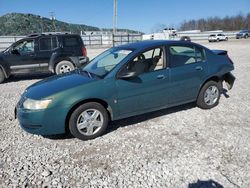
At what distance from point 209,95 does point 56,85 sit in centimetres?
338

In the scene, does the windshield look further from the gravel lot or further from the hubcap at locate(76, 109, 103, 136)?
the gravel lot

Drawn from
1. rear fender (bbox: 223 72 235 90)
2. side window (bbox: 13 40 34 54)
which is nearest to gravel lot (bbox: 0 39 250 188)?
rear fender (bbox: 223 72 235 90)

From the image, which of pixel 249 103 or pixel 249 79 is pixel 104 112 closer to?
pixel 249 103

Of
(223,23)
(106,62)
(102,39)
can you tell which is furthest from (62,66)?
(223,23)

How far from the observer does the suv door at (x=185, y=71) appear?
5.16m

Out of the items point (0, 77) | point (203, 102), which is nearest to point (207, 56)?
point (203, 102)

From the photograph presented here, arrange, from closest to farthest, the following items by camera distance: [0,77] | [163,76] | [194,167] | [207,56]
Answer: [194,167]
[163,76]
[207,56]
[0,77]

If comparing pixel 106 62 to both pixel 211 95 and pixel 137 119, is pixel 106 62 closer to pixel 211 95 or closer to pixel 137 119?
pixel 137 119

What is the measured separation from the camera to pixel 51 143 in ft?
14.5

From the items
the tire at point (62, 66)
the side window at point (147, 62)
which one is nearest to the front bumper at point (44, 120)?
the side window at point (147, 62)

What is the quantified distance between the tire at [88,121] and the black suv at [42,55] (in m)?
5.68

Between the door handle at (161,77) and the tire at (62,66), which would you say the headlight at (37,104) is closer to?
the door handle at (161,77)

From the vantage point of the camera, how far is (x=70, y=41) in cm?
1038

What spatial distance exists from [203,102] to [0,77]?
25.3ft
